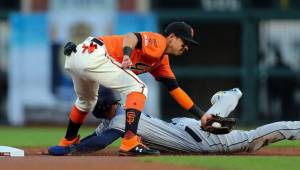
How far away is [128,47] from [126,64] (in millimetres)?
170

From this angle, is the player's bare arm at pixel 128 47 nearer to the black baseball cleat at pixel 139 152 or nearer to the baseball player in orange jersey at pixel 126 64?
the baseball player in orange jersey at pixel 126 64

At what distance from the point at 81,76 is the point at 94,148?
0.68 metres

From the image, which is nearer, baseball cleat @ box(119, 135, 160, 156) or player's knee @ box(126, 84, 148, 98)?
baseball cleat @ box(119, 135, 160, 156)

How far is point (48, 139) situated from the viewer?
1243 centimetres

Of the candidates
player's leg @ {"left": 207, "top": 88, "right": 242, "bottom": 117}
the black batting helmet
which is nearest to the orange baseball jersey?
the black batting helmet

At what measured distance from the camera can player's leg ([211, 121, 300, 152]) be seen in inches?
336

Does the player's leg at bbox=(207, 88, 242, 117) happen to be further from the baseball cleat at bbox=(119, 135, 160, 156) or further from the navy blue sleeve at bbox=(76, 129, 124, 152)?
the navy blue sleeve at bbox=(76, 129, 124, 152)

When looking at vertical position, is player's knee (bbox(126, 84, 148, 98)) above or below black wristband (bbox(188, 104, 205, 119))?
above

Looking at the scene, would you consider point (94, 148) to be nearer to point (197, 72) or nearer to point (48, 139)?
point (48, 139)

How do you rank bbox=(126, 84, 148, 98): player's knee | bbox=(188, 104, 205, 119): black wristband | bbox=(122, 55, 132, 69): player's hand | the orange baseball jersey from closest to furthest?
1. bbox=(122, 55, 132, 69): player's hand
2. bbox=(126, 84, 148, 98): player's knee
3. the orange baseball jersey
4. bbox=(188, 104, 205, 119): black wristband

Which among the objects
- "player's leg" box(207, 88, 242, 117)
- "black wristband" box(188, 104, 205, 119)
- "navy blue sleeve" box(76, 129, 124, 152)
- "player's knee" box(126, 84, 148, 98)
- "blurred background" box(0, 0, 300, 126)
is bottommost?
"blurred background" box(0, 0, 300, 126)
